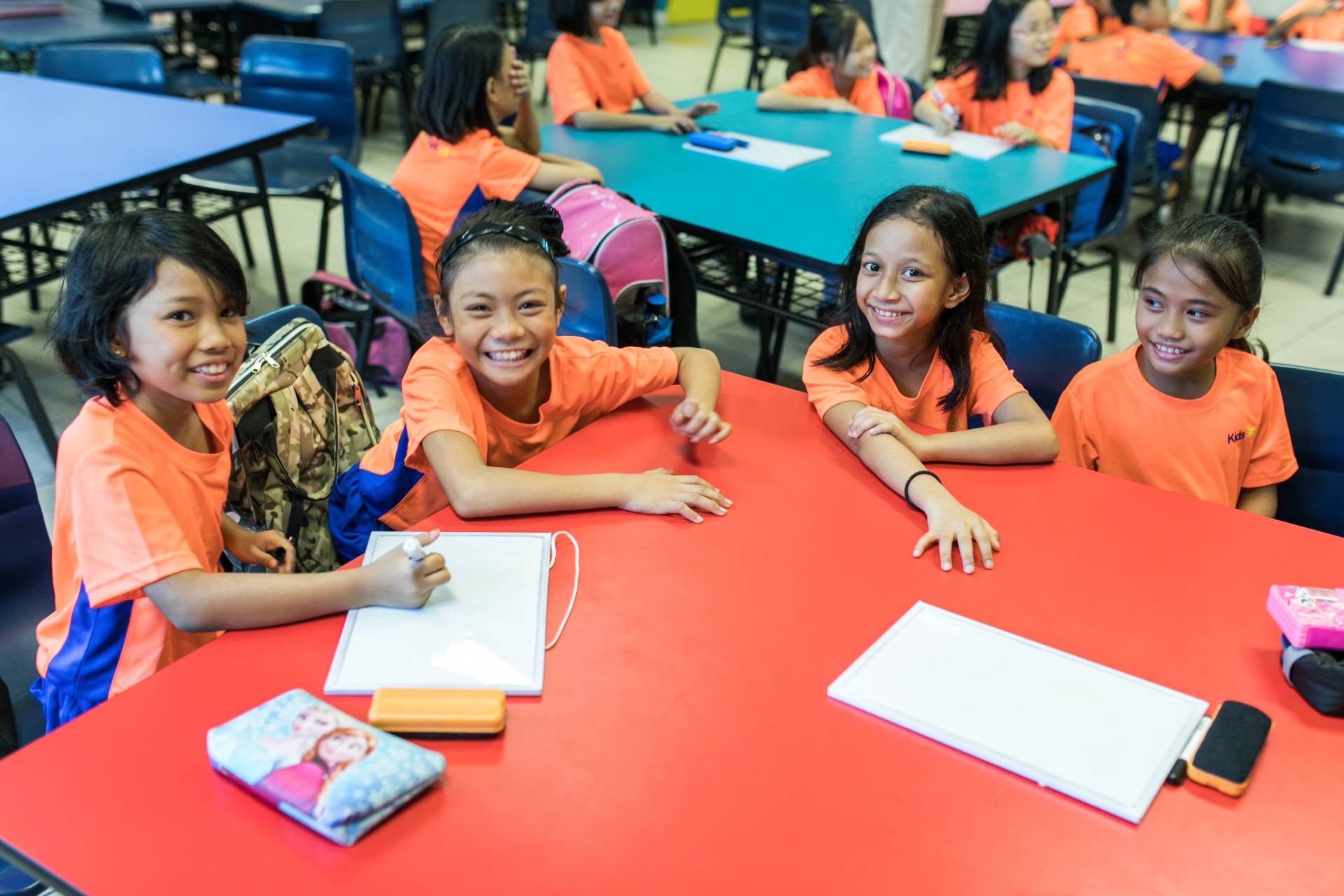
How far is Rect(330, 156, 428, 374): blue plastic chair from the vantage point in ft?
8.27

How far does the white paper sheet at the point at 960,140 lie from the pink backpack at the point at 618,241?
1253 mm

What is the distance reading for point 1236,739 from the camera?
95 centimetres

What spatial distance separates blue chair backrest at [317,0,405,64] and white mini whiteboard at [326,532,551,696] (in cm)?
412

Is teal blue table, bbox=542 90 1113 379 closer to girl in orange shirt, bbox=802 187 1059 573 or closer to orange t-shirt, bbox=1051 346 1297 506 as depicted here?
girl in orange shirt, bbox=802 187 1059 573

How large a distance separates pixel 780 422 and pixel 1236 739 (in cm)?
78

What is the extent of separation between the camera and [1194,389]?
167cm

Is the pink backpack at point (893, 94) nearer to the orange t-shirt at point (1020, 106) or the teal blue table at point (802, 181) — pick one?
the orange t-shirt at point (1020, 106)

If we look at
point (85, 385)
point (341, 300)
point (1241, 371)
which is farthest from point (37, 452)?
point (1241, 371)

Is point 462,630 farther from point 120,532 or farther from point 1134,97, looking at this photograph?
point 1134,97

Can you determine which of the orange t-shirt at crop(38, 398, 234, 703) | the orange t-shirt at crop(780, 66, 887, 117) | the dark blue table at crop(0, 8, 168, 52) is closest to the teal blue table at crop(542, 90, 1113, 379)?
the orange t-shirt at crop(780, 66, 887, 117)

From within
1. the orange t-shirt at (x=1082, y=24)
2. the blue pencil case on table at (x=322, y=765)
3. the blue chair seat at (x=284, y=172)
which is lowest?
the blue chair seat at (x=284, y=172)

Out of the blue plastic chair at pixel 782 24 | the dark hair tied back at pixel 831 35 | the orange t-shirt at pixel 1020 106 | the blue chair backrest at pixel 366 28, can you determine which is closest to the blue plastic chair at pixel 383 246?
the dark hair tied back at pixel 831 35

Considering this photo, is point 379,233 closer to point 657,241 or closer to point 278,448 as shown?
point 657,241

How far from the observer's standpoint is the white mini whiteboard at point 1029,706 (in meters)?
0.93
